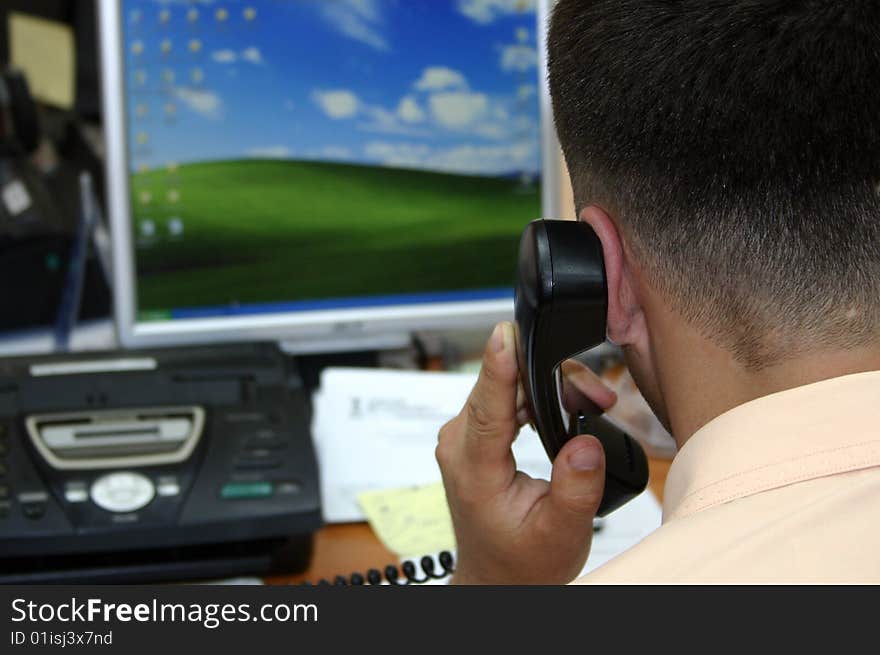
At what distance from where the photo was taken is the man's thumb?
71 cm

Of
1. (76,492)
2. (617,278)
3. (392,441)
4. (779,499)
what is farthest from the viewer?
(392,441)

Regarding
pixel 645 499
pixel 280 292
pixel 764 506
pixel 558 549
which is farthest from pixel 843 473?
pixel 280 292

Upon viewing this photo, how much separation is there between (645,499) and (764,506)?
598mm

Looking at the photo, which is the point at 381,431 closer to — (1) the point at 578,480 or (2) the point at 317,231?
(2) the point at 317,231

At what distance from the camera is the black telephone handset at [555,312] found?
0.63 metres

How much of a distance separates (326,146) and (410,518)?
0.44m

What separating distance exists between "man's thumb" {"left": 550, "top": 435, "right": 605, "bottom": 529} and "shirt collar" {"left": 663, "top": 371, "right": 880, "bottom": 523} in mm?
175

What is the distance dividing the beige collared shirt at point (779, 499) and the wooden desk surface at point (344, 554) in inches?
18.5

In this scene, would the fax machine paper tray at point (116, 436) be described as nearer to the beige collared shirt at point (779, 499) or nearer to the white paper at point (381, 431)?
the white paper at point (381, 431)

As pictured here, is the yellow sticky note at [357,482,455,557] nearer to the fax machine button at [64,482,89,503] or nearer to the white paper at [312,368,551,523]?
→ the white paper at [312,368,551,523]

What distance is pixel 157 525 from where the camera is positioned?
88 cm

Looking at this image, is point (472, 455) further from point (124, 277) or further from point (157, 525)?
point (124, 277)

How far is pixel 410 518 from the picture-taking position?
3.32ft

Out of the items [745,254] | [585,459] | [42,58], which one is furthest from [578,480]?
[42,58]
